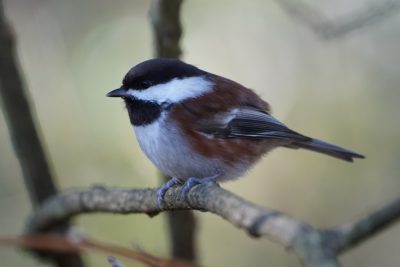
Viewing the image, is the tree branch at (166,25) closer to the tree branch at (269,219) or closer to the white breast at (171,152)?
the white breast at (171,152)

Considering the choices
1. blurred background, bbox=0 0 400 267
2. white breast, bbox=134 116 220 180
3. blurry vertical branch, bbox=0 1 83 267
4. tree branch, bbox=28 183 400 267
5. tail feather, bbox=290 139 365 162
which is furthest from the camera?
blurred background, bbox=0 0 400 267

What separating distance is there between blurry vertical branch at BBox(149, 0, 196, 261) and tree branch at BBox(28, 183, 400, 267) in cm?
68

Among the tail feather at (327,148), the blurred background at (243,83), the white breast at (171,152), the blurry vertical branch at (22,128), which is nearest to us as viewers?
the white breast at (171,152)

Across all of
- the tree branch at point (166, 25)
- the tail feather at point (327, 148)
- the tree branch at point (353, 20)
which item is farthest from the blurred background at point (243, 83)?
the tree branch at point (166, 25)

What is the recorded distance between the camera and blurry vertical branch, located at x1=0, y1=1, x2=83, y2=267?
2703 mm

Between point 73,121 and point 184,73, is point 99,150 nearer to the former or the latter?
point 73,121

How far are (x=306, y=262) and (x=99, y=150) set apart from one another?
321 cm

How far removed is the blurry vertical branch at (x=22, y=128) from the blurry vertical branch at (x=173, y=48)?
20.2 inches

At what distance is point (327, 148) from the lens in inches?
104

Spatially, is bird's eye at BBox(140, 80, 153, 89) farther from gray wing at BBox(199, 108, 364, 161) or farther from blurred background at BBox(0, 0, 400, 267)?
blurred background at BBox(0, 0, 400, 267)

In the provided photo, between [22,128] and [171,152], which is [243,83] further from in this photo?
A: [171,152]

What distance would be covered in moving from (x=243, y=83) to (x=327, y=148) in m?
1.50

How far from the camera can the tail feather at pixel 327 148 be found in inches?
101

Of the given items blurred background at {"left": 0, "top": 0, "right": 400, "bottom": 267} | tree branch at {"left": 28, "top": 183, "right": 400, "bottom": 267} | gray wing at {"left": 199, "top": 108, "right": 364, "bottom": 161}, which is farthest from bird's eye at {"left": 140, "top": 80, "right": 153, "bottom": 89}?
blurred background at {"left": 0, "top": 0, "right": 400, "bottom": 267}
